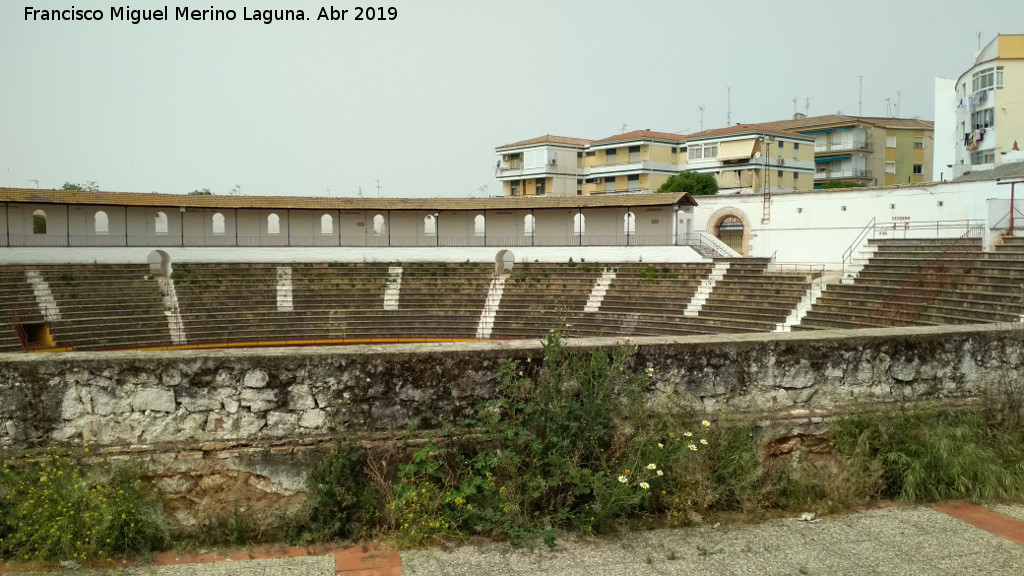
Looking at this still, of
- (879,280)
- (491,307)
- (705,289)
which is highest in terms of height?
(879,280)

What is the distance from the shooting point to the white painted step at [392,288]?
29.0 metres

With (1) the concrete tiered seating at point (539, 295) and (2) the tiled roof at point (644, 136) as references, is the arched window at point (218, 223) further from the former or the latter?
(2) the tiled roof at point (644, 136)

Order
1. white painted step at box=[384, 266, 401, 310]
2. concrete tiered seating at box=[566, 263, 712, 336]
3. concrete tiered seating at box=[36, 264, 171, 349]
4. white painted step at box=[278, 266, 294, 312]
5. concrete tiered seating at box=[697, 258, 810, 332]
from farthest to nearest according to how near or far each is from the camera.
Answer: white painted step at box=[384, 266, 401, 310]
white painted step at box=[278, 266, 294, 312]
concrete tiered seating at box=[566, 263, 712, 336]
concrete tiered seating at box=[36, 264, 171, 349]
concrete tiered seating at box=[697, 258, 810, 332]

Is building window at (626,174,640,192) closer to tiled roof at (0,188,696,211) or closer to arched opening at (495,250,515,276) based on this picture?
tiled roof at (0,188,696,211)

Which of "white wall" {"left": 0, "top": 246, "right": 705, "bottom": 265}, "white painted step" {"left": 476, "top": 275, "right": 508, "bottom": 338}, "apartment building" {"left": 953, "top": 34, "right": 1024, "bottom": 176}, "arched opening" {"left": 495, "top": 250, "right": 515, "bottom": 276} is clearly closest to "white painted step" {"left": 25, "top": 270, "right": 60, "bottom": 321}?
"white wall" {"left": 0, "top": 246, "right": 705, "bottom": 265}

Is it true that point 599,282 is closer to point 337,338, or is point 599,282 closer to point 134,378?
point 337,338

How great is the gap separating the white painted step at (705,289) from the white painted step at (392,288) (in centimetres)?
1141

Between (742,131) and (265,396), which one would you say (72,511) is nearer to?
(265,396)

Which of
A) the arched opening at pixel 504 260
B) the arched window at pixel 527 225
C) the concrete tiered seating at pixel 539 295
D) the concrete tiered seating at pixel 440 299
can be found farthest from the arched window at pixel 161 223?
the arched window at pixel 527 225

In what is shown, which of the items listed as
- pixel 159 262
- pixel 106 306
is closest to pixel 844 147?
pixel 159 262

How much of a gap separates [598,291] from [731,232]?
10.1 m

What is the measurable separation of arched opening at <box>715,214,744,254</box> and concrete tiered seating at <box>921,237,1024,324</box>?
46.1 ft

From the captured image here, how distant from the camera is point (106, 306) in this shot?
26.1m

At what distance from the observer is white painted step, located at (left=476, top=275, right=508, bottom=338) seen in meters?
27.0
